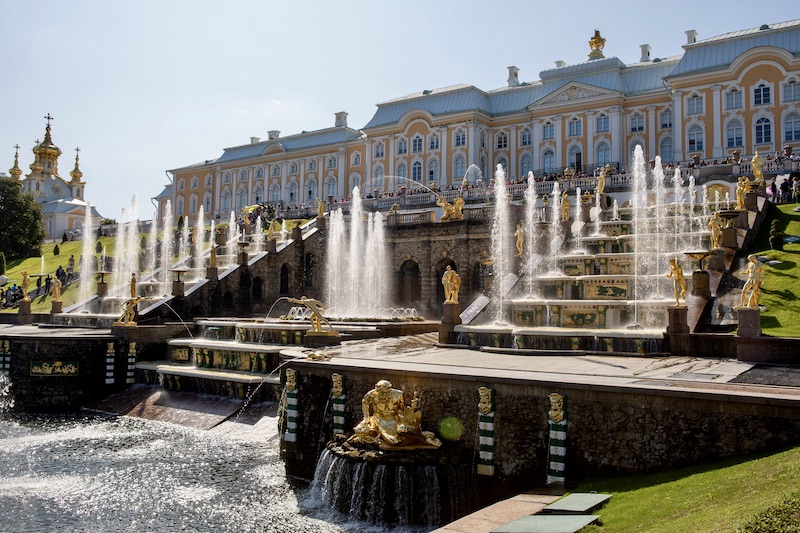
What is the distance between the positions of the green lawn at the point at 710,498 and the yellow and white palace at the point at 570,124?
33.8 m

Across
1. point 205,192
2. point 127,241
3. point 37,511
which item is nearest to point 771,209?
point 37,511

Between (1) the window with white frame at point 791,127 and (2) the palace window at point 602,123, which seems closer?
(1) the window with white frame at point 791,127

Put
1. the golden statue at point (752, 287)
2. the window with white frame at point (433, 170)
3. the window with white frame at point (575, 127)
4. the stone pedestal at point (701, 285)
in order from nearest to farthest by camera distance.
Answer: the golden statue at point (752, 287) < the stone pedestal at point (701, 285) < the window with white frame at point (575, 127) < the window with white frame at point (433, 170)

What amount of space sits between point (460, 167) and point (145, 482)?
45359 millimetres

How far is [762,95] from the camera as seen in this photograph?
4362cm

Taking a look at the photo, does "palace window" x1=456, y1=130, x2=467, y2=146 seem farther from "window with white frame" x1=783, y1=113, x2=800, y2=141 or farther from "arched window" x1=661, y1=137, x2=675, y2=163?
"window with white frame" x1=783, y1=113, x2=800, y2=141

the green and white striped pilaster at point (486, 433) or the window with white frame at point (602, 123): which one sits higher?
the window with white frame at point (602, 123)

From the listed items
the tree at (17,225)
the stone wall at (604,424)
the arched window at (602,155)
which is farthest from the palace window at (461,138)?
the stone wall at (604,424)

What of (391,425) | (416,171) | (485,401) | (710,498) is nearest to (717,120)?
(416,171)

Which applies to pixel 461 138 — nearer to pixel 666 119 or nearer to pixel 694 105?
pixel 666 119

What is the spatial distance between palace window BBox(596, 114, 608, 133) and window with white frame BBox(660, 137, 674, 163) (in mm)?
4256

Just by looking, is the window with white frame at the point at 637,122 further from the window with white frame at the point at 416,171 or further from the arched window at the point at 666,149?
the window with white frame at the point at 416,171

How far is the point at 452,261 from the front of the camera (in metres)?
31.4

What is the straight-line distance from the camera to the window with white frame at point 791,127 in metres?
42.4
